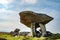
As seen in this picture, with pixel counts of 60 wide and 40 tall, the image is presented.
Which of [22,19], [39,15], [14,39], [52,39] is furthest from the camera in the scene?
[22,19]

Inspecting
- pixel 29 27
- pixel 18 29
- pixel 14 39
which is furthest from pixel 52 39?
pixel 18 29

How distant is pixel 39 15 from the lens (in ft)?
149

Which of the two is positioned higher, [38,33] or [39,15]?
[39,15]

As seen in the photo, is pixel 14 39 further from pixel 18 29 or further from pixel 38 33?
pixel 18 29

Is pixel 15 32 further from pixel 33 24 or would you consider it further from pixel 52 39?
pixel 52 39

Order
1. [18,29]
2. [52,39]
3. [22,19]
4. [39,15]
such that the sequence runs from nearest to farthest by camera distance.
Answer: [52,39] < [39,15] < [22,19] < [18,29]

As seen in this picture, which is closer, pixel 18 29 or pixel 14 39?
pixel 14 39

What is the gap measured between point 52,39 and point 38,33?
25.4 feet

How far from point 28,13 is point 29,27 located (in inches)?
148

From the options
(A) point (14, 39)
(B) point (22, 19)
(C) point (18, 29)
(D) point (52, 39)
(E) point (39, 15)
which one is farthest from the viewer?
(C) point (18, 29)

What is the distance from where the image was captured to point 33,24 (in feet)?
153

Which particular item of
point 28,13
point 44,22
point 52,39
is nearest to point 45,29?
point 44,22

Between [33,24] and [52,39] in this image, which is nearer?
[52,39]

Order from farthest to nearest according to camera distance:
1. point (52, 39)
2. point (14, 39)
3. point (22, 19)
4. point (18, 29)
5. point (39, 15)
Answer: point (18, 29)
point (22, 19)
point (39, 15)
point (14, 39)
point (52, 39)
